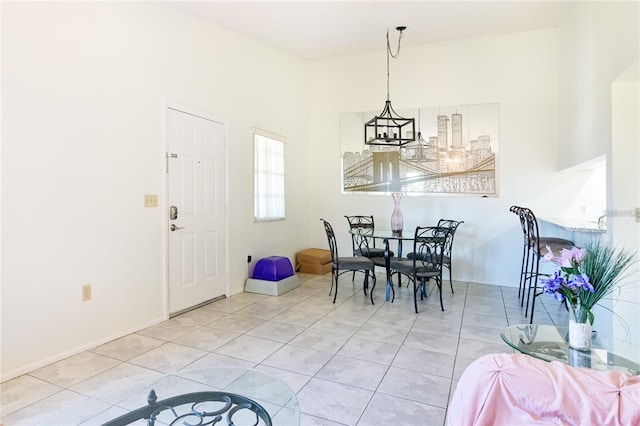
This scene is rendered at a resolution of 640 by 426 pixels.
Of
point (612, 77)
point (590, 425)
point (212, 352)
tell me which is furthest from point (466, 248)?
point (590, 425)

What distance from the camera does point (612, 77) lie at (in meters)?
2.77

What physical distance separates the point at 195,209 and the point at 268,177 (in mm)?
1468

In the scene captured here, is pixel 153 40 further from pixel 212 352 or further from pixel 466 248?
pixel 466 248

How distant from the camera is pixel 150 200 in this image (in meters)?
3.27

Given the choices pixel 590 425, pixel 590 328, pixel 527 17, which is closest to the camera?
pixel 590 425

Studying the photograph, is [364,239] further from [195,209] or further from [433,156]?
[195,209]

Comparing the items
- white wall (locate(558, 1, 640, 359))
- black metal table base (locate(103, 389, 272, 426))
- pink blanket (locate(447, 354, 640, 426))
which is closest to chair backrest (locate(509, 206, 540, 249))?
white wall (locate(558, 1, 640, 359))

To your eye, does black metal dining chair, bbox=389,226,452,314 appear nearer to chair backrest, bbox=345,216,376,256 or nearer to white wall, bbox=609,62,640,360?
chair backrest, bbox=345,216,376,256

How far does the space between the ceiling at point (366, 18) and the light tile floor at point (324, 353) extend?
3.22 m

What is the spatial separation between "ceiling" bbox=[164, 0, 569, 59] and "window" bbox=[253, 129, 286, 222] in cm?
133

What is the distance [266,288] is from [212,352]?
168cm

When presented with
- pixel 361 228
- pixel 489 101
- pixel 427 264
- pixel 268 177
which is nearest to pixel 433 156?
pixel 489 101

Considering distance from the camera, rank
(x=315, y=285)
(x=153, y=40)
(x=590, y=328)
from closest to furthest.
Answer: (x=590, y=328), (x=153, y=40), (x=315, y=285)

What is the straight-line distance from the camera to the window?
4781 mm
